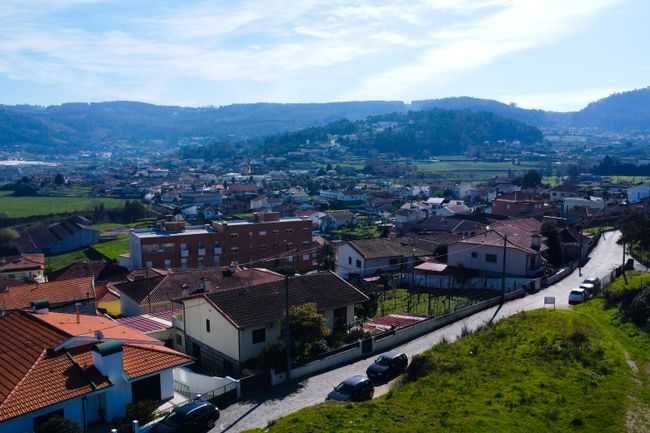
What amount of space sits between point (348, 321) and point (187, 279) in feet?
39.5

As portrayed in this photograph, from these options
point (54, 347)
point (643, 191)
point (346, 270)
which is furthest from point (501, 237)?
point (643, 191)

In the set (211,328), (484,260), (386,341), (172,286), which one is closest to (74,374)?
(211,328)

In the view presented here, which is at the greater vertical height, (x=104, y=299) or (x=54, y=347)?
(x=54, y=347)

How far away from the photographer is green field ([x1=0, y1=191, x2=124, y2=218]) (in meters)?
98.6

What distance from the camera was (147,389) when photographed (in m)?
17.5

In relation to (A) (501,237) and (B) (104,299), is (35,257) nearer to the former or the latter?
(B) (104,299)

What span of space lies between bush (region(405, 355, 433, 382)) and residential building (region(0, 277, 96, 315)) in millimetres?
17002

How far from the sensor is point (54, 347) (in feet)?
56.0

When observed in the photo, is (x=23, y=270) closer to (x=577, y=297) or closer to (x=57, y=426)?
(x=57, y=426)

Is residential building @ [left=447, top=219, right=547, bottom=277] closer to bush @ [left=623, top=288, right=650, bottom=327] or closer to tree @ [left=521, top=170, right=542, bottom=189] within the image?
bush @ [left=623, top=288, right=650, bottom=327]

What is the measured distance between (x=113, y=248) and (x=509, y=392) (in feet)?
204

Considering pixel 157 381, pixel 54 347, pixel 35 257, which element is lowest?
pixel 35 257

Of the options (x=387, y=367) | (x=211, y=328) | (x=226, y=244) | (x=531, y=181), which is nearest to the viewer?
(x=387, y=367)

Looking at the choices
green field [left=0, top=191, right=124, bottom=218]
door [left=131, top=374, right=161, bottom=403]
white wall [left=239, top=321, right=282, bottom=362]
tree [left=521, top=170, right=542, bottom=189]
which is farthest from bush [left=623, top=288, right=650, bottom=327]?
green field [left=0, top=191, right=124, bottom=218]
